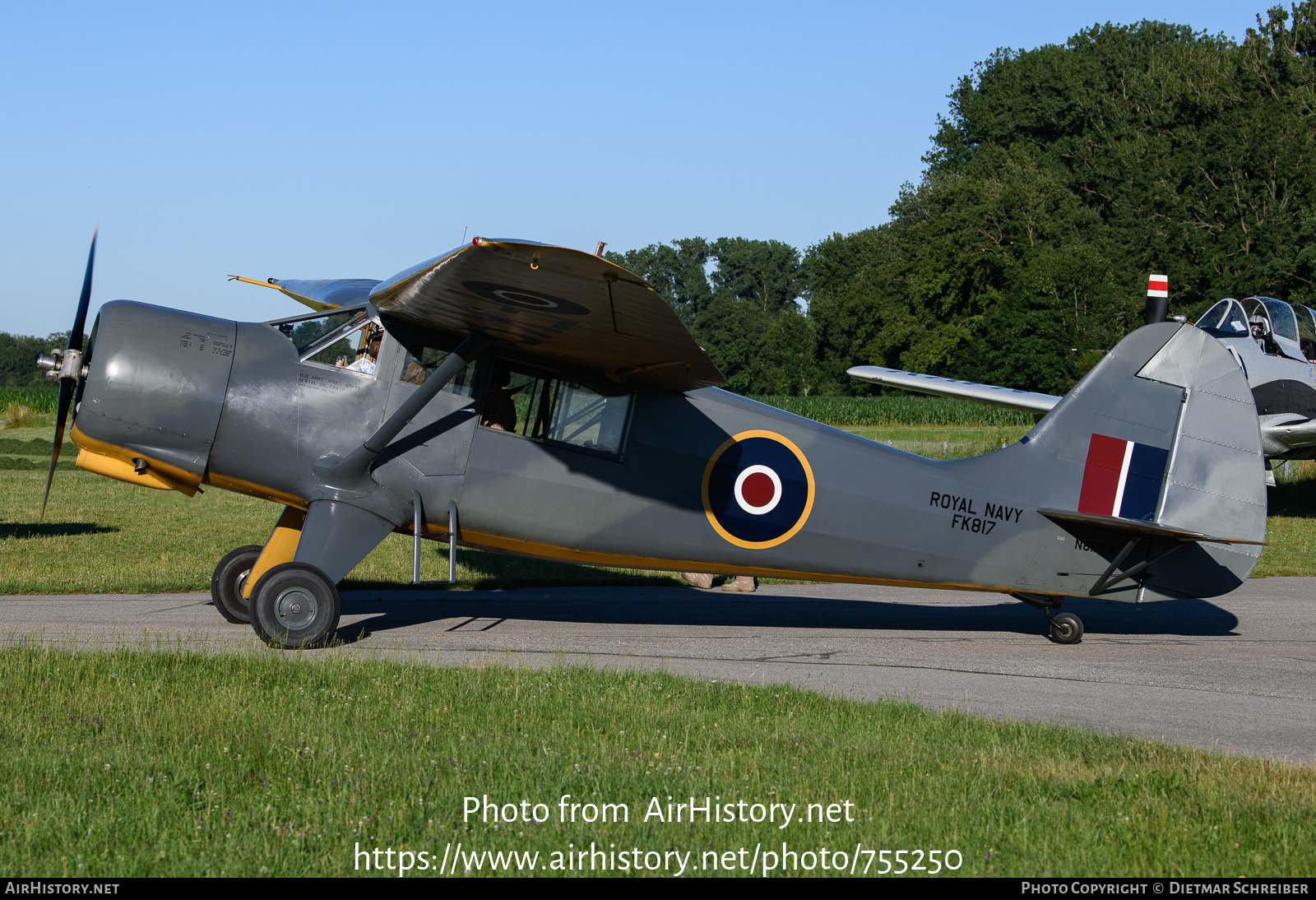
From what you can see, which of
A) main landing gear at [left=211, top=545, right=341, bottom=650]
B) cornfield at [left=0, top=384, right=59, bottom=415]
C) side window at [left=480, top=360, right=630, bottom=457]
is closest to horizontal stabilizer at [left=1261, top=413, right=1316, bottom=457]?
side window at [left=480, top=360, right=630, bottom=457]

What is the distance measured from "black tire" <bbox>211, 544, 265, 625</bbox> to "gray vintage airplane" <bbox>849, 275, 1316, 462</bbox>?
961 cm

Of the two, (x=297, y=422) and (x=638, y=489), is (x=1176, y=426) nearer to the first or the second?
(x=638, y=489)

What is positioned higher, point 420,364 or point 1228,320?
point 1228,320

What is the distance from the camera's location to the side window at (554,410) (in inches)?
340

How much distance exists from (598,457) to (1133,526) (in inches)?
187

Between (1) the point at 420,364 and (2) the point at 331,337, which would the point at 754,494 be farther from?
(2) the point at 331,337

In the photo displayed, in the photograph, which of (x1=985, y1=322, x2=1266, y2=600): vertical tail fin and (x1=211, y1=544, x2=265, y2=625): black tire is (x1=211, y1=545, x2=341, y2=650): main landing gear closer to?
(x1=211, y1=544, x2=265, y2=625): black tire

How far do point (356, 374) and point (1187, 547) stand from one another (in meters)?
7.52

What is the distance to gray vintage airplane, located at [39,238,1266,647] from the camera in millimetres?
7949

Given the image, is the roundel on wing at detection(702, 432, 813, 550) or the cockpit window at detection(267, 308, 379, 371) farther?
the roundel on wing at detection(702, 432, 813, 550)

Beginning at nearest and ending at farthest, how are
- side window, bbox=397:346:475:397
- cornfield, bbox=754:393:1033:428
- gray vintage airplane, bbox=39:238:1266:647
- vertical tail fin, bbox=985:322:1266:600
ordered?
gray vintage airplane, bbox=39:238:1266:647
side window, bbox=397:346:475:397
vertical tail fin, bbox=985:322:1266:600
cornfield, bbox=754:393:1033:428

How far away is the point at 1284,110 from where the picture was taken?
53.9 meters

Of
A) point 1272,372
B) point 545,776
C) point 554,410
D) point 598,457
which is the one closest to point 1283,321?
point 1272,372

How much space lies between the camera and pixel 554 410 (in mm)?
8695
